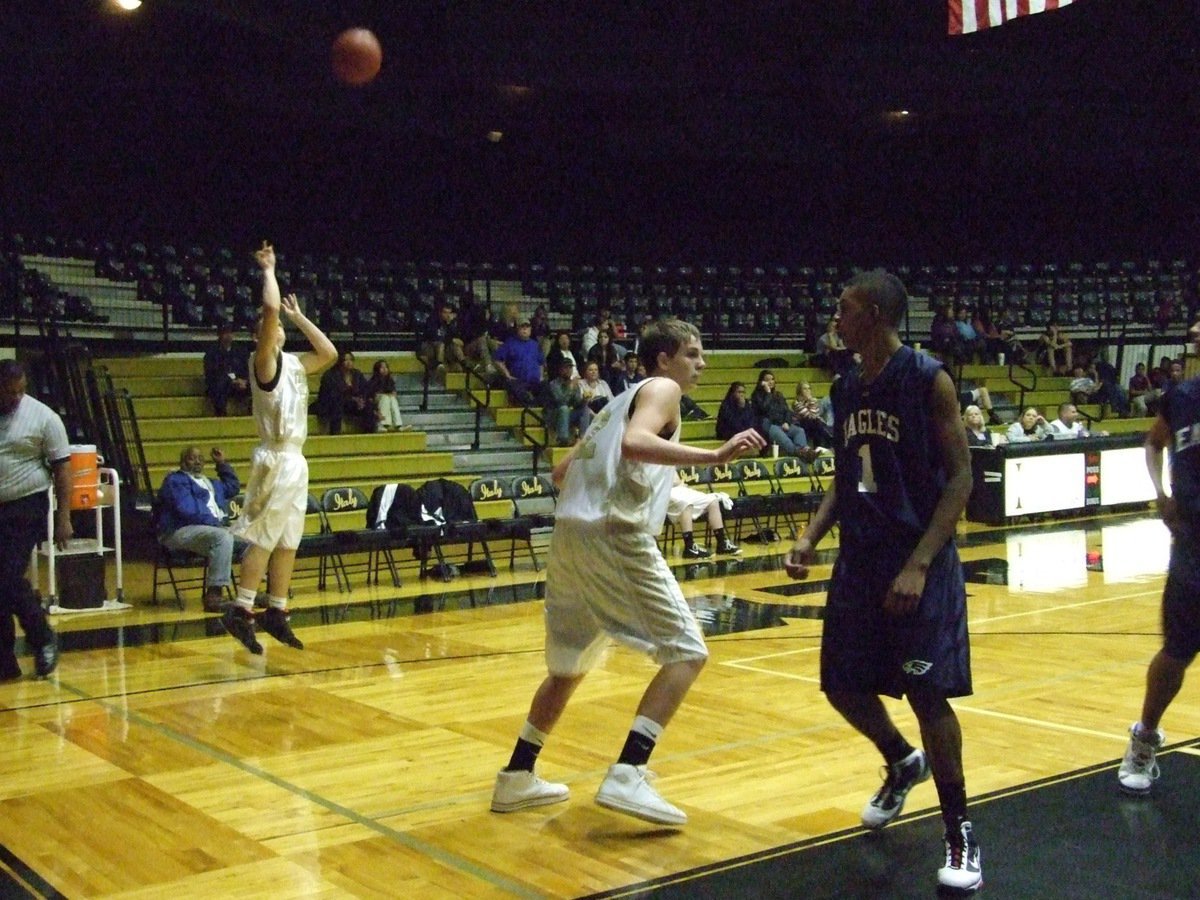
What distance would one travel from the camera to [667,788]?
17.0ft

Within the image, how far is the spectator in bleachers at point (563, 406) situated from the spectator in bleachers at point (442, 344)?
5.69 feet

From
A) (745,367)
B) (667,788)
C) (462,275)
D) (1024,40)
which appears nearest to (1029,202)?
(1024,40)

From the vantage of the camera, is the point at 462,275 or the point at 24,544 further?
the point at 462,275

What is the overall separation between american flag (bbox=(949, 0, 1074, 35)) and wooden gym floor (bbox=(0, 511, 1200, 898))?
6.11m

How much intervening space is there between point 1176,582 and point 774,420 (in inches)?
451

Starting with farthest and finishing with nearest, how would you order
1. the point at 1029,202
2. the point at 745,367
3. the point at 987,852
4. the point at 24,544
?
1. the point at 1029,202
2. the point at 745,367
3. the point at 24,544
4. the point at 987,852

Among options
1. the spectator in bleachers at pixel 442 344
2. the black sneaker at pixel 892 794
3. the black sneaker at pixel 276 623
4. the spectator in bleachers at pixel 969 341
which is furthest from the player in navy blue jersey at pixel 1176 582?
the spectator in bleachers at pixel 969 341

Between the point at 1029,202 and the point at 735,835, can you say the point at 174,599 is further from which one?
the point at 1029,202

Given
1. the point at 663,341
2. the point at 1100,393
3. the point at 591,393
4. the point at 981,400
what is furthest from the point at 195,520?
the point at 1100,393

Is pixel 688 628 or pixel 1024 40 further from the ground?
pixel 1024 40

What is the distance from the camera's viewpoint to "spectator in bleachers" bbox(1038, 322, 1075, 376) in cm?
2181

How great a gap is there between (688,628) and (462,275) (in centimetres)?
1556

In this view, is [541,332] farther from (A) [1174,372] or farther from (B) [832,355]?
(A) [1174,372]

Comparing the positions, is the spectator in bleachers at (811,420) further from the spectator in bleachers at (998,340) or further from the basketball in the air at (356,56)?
the basketball in the air at (356,56)
